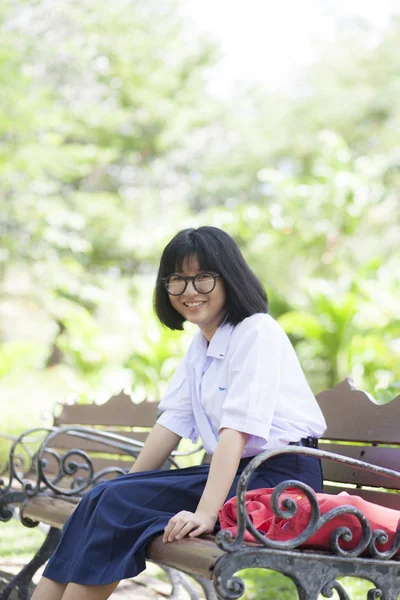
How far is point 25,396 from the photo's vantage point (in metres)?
12.3

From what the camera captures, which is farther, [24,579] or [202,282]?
[24,579]

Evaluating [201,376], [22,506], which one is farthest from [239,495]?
[22,506]

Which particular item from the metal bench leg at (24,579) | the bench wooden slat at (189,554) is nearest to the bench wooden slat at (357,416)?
the bench wooden slat at (189,554)

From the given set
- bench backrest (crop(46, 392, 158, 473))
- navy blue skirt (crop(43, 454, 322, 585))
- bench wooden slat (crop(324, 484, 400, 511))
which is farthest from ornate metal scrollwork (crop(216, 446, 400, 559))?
bench backrest (crop(46, 392, 158, 473))

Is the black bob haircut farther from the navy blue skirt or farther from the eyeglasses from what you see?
the navy blue skirt

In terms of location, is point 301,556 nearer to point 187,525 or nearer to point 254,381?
point 187,525

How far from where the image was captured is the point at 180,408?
3.25 metres

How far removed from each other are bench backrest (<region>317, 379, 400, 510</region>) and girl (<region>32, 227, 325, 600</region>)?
29cm

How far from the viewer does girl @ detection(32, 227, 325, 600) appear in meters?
2.48

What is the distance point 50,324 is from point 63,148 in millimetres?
11352

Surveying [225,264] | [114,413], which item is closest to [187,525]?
[225,264]

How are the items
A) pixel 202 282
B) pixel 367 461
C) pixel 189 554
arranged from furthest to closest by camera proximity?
1. pixel 367 461
2. pixel 202 282
3. pixel 189 554

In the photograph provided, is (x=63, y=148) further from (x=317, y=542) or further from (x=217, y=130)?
(x=317, y=542)

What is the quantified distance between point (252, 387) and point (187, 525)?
0.47 m
